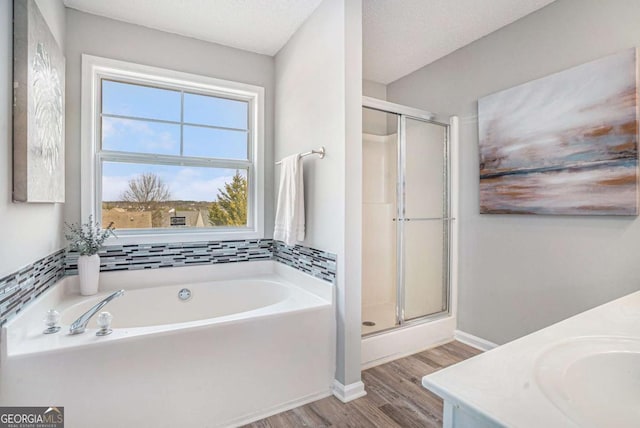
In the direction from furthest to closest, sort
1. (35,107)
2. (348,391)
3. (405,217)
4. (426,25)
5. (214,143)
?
(214,143) < (405,217) < (426,25) < (348,391) < (35,107)

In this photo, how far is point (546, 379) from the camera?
72 centimetres

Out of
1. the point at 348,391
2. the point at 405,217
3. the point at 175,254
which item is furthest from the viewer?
the point at 405,217

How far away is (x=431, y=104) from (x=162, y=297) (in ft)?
9.46

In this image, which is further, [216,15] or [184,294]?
[184,294]

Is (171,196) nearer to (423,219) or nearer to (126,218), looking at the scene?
(126,218)

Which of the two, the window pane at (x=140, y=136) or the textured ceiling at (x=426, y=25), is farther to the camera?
the window pane at (x=140, y=136)

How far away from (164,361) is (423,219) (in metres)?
2.19

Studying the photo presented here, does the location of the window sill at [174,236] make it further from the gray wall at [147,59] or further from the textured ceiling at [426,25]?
the textured ceiling at [426,25]

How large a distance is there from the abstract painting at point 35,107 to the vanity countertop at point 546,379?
73.3 inches

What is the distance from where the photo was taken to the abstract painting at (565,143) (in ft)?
6.03

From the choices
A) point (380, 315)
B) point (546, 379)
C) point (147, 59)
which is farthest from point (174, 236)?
point (546, 379)

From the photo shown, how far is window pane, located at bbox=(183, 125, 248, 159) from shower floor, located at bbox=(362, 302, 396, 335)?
5.67ft

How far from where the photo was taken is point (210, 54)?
2.74m

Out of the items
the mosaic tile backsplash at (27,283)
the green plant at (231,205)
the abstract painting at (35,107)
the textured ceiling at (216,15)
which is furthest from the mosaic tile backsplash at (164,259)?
the textured ceiling at (216,15)
